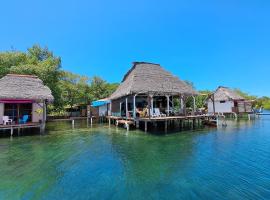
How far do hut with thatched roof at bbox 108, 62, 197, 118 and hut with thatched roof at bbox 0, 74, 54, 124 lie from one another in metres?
7.32

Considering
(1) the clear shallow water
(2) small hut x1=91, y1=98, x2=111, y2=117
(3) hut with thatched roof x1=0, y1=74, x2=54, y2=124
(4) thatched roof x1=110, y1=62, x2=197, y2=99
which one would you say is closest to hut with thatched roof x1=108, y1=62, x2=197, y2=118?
(4) thatched roof x1=110, y1=62, x2=197, y2=99

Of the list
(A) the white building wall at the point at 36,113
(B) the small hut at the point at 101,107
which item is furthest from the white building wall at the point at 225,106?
(A) the white building wall at the point at 36,113

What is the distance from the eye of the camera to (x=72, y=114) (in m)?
34.4

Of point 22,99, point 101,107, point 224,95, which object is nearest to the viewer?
point 22,99

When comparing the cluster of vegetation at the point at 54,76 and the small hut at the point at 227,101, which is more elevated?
the cluster of vegetation at the point at 54,76

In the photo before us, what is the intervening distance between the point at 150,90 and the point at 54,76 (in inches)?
639

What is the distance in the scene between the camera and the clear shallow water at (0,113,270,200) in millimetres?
A: 5344

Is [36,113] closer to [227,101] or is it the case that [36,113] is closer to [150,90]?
[150,90]

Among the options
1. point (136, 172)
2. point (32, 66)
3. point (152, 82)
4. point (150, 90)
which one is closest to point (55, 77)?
point (32, 66)

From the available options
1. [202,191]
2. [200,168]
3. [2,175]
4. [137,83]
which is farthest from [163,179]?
[137,83]

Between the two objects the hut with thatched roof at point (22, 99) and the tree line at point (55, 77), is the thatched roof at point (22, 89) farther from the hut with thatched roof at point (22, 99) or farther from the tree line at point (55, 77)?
the tree line at point (55, 77)

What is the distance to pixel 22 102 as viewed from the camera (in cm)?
1526

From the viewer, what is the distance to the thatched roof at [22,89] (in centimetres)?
1484

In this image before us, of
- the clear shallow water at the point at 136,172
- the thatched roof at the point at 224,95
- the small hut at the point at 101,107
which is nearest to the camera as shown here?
the clear shallow water at the point at 136,172
